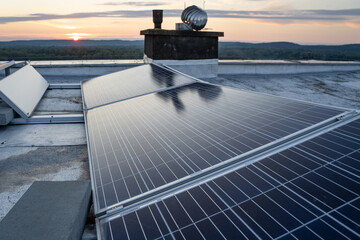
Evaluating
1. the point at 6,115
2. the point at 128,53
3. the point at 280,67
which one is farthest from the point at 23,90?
the point at 128,53

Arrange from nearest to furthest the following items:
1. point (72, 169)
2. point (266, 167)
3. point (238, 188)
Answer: point (238, 188) → point (266, 167) → point (72, 169)

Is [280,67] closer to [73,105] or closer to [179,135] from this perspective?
[73,105]

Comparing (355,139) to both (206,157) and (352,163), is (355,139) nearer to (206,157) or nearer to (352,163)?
(352,163)

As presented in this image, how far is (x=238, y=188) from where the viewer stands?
15.8 ft

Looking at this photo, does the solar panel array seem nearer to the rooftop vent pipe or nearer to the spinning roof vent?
the spinning roof vent

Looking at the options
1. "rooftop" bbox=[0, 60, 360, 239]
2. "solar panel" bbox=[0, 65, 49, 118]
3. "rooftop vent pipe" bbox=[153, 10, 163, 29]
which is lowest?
"rooftop" bbox=[0, 60, 360, 239]

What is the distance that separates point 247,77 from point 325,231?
75.3 feet

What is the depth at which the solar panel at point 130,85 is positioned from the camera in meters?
13.2

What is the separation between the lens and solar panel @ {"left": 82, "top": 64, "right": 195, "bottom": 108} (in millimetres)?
13234

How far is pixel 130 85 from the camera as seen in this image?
14.8 m

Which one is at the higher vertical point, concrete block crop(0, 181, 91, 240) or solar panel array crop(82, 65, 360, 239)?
solar panel array crop(82, 65, 360, 239)

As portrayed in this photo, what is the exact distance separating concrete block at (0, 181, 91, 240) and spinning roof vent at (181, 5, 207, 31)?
19.5 meters

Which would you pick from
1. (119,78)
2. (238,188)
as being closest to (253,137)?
(238,188)

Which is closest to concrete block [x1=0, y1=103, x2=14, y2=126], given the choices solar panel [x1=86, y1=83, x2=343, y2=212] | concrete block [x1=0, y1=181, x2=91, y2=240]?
solar panel [x1=86, y1=83, x2=343, y2=212]
